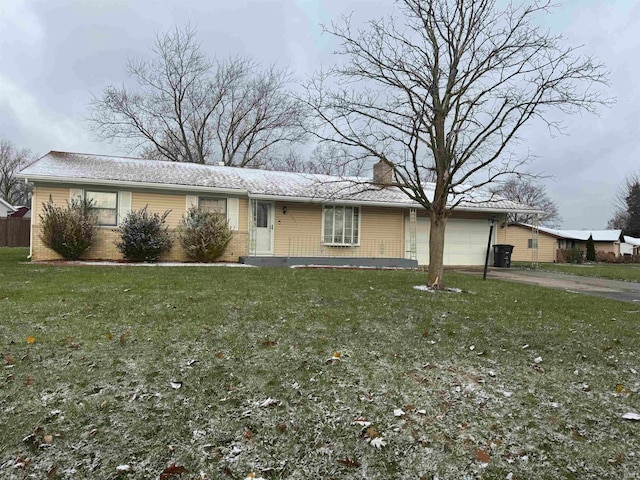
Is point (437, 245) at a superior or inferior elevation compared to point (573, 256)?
superior

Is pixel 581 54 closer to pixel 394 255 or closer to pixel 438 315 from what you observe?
pixel 438 315

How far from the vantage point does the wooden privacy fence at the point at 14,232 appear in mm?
22672

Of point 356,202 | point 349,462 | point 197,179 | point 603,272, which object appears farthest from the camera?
point 603,272

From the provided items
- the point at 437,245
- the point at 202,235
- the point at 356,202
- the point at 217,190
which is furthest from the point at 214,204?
the point at 437,245

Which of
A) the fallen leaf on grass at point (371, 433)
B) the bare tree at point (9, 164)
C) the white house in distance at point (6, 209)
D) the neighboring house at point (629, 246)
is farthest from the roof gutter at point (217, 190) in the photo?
the bare tree at point (9, 164)

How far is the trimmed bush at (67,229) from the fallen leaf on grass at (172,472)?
11417 millimetres

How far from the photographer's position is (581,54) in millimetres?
7320

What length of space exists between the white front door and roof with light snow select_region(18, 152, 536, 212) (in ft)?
2.16

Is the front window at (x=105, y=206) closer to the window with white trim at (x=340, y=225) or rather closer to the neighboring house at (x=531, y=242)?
the window with white trim at (x=340, y=225)

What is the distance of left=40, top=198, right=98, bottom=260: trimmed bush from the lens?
457 inches

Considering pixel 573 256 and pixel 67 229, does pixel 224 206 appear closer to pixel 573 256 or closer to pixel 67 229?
pixel 67 229

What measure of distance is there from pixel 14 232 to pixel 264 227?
17787 millimetres

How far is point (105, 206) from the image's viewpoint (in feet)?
41.5

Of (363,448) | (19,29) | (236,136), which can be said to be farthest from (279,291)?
(236,136)
